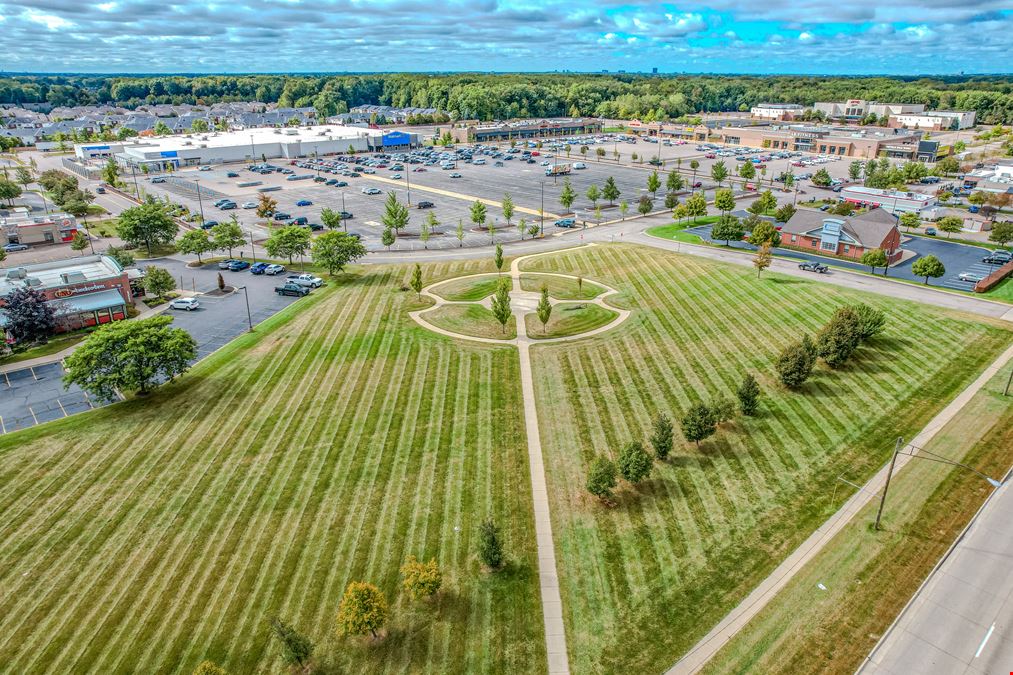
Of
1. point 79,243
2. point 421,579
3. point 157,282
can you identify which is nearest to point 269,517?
point 421,579

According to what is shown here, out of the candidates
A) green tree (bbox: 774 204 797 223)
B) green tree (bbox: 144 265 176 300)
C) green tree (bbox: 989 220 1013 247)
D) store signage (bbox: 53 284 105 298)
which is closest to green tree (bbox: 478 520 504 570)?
green tree (bbox: 144 265 176 300)

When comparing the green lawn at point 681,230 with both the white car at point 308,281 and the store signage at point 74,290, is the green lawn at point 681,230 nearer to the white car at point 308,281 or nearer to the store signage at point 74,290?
the white car at point 308,281

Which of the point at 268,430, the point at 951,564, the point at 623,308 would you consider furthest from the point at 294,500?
the point at 623,308

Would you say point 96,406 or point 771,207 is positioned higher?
point 771,207

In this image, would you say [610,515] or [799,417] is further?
[799,417]

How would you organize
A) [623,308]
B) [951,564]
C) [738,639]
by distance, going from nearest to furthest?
1. [738,639]
2. [951,564]
3. [623,308]

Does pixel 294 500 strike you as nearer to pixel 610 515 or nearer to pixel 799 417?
pixel 610 515
